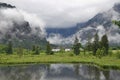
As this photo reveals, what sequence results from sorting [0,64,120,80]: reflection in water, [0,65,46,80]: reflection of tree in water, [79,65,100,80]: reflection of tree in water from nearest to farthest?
[79,65,100,80]: reflection of tree in water, [0,64,120,80]: reflection in water, [0,65,46,80]: reflection of tree in water

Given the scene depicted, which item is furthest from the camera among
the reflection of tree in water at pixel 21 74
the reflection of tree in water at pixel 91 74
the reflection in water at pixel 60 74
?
the reflection of tree in water at pixel 21 74

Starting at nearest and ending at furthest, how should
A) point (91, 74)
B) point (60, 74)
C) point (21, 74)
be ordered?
point (91, 74)
point (21, 74)
point (60, 74)

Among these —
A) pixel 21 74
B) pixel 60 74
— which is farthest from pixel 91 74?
pixel 21 74

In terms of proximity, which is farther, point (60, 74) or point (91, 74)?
point (60, 74)

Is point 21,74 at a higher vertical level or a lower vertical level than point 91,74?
higher

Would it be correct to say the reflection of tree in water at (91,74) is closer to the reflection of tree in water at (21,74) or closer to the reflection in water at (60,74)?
the reflection in water at (60,74)

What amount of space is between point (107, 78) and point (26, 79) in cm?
2158

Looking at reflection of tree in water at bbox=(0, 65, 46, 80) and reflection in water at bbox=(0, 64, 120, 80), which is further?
reflection of tree in water at bbox=(0, 65, 46, 80)

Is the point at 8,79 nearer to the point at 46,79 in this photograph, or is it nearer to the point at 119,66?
the point at 46,79

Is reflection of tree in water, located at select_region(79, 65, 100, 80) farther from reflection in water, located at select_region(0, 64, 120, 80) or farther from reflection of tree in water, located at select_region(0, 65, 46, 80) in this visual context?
reflection of tree in water, located at select_region(0, 65, 46, 80)

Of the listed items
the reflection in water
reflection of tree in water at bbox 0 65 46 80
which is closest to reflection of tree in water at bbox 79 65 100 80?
the reflection in water

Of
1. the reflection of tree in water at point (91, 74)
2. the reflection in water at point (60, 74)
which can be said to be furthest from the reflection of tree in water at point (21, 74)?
the reflection of tree in water at point (91, 74)

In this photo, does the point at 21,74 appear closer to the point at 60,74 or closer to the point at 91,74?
the point at 60,74

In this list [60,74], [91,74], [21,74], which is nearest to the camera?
[91,74]
